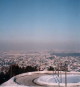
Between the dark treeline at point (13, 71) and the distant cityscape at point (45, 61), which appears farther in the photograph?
the distant cityscape at point (45, 61)

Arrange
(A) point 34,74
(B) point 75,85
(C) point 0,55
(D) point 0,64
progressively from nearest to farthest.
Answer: (B) point 75,85 → (A) point 34,74 → (D) point 0,64 → (C) point 0,55

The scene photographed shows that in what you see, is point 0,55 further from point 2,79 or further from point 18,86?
point 18,86

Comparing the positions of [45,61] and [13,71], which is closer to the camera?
[13,71]

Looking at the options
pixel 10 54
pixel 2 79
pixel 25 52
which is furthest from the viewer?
pixel 25 52

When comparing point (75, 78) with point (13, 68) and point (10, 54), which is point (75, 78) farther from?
point (10, 54)

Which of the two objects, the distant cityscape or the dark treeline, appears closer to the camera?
the dark treeline

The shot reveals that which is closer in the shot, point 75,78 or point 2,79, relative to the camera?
point 75,78

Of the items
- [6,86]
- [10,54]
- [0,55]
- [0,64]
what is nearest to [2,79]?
[0,64]

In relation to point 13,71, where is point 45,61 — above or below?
above

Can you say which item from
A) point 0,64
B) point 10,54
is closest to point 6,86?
point 0,64

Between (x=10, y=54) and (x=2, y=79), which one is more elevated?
(x=10, y=54)
